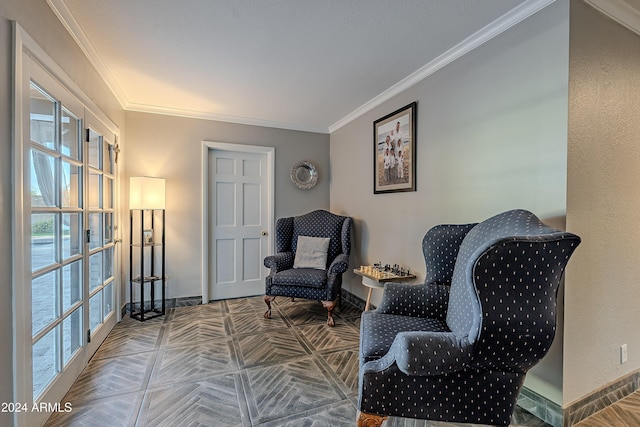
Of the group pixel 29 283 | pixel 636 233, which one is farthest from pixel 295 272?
pixel 636 233

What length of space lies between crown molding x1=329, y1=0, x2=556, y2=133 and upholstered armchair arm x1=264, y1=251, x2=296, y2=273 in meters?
2.03

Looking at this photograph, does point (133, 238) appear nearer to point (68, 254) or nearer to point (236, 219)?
point (236, 219)

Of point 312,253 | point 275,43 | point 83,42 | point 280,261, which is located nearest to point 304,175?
point 312,253

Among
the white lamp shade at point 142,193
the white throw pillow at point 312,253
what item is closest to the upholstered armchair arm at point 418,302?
the white throw pillow at point 312,253

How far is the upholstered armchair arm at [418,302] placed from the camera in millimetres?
1890

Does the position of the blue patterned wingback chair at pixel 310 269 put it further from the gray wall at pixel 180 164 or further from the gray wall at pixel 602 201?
the gray wall at pixel 602 201

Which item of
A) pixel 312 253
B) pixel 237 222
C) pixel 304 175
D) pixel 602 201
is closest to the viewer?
pixel 602 201

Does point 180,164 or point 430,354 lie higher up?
point 180,164

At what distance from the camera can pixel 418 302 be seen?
6.25 ft

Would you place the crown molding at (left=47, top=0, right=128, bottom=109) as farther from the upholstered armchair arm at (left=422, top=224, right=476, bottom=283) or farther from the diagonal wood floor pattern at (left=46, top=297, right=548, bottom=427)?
the upholstered armchair arm at (left=422, top=224, right=476, bottom=283)

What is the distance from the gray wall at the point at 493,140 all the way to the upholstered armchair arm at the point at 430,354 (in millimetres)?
832

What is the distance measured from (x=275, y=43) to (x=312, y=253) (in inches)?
87.8

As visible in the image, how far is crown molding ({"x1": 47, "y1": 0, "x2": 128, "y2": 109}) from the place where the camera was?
1689mm

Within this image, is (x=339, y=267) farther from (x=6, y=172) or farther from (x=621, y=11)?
(x=621, y=11)
